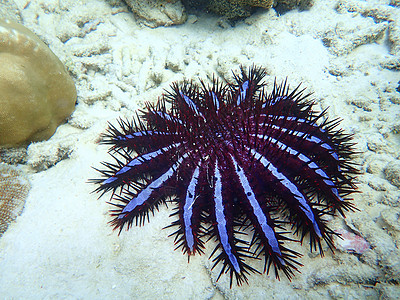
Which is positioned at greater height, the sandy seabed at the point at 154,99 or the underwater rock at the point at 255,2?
the underwater rock at the point at 255,2

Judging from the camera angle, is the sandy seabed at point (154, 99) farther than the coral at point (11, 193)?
No

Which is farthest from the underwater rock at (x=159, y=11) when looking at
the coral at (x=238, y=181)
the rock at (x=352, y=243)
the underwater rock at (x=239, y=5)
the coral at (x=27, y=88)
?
the rock at (x=352, y=243)

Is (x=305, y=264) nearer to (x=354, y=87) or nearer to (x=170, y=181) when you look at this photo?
(x=170, y=181)

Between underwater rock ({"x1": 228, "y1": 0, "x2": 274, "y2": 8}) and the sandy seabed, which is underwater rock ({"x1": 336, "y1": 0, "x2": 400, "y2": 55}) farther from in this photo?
underwater rock ({"x1": 228, "y1": 0, "x2": 274, "y2": 8})

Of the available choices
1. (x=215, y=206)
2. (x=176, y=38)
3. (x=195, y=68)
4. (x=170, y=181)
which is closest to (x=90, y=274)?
(x=170, y=181)

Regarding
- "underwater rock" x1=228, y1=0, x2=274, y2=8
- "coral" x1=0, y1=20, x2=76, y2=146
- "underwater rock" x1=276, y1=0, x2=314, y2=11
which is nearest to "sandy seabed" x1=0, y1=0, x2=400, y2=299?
"underwater rock" x1=276, y1=0, x2=314, y2=11

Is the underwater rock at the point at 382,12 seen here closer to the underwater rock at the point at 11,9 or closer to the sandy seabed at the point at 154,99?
the sandy seabed at the point at 154,99
